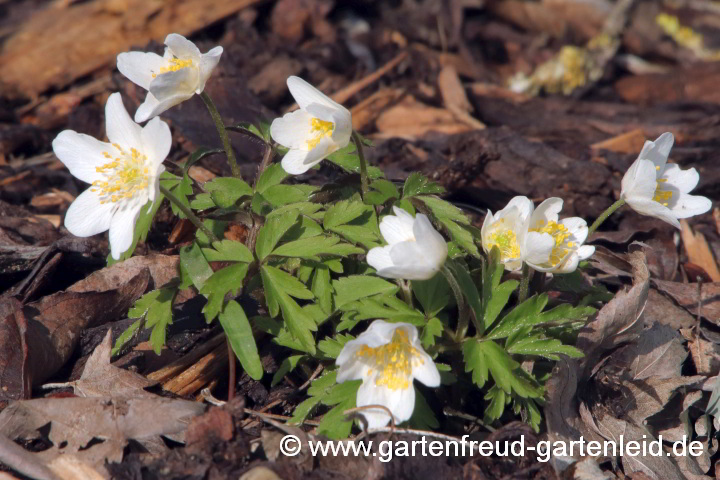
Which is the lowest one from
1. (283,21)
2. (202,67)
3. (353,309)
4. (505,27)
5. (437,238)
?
(505,27)

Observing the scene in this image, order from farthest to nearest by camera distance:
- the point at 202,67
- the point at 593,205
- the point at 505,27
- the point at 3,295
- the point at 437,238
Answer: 1. the point at 505,27
2. the point at 593,205
3. the point at 3,295
4. the point at 202,67
5. the point at 437,238

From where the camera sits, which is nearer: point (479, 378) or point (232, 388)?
point (479, 378)

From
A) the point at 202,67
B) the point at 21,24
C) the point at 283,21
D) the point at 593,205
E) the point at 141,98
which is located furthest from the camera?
the point at 283,21

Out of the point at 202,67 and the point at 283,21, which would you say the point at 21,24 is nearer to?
the point at 283,21

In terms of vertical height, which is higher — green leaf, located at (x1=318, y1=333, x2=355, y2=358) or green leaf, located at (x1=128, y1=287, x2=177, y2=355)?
green leaf, located at (x1=128, y1=287, x2=177, y2=355)

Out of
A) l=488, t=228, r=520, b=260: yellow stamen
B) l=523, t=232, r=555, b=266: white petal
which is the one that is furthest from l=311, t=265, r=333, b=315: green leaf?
l=523, t=232, r=555, b=266: white petal

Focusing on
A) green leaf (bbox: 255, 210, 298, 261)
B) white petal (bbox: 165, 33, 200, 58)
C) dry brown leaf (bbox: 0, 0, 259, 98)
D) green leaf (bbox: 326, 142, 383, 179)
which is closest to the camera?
green leaf (bbox: 255, 210, 298, 261)

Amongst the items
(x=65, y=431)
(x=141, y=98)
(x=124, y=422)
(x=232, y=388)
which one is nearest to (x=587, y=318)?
(x=232, y=388)

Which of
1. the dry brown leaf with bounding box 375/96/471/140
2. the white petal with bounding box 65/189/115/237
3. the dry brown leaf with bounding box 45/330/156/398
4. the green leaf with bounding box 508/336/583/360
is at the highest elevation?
the white petal with bounding box 65/189/115/237

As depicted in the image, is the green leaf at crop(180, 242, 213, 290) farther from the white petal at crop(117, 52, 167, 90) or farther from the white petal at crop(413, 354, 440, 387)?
the white petal at crop(413, 354, 440, 387)
